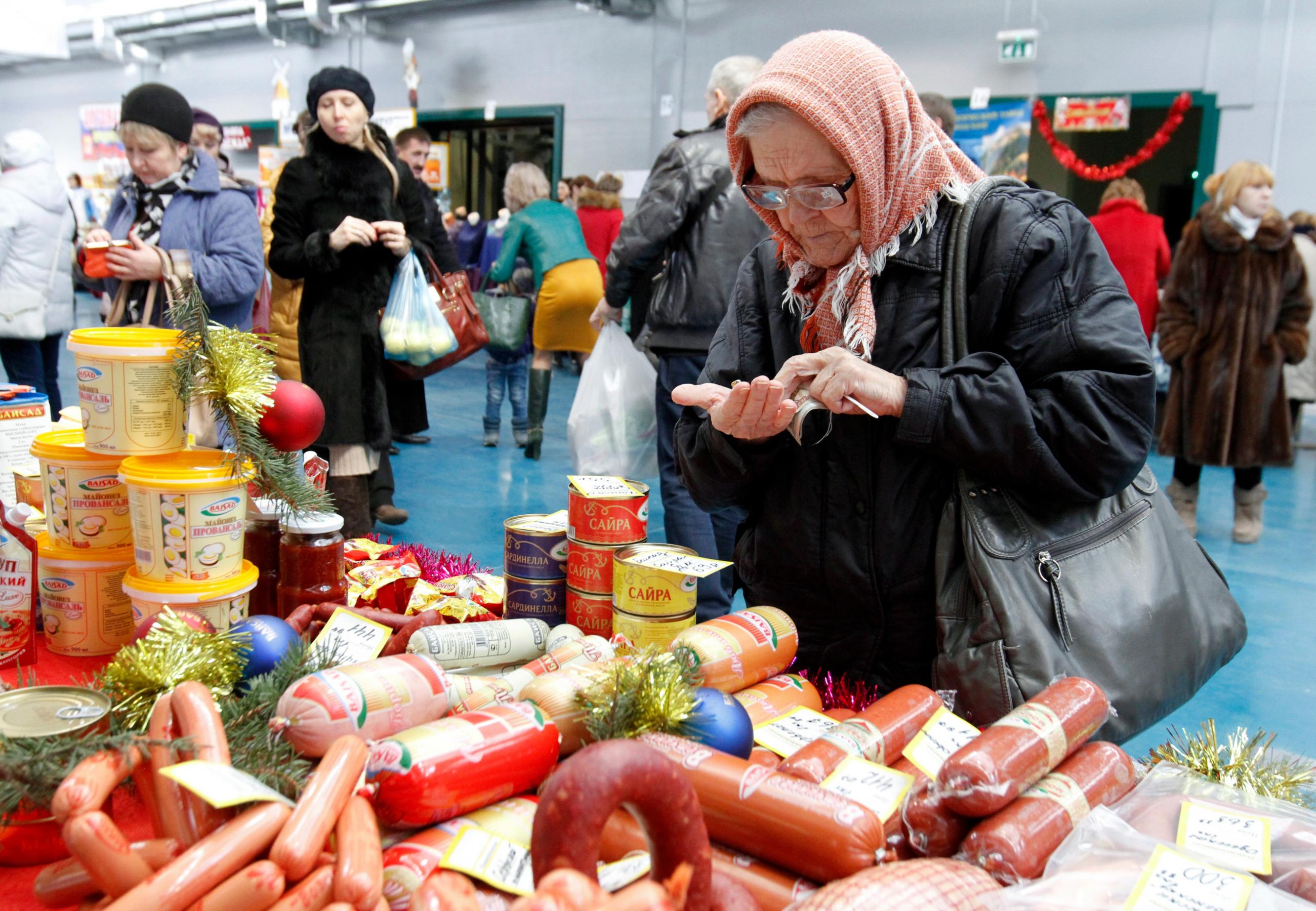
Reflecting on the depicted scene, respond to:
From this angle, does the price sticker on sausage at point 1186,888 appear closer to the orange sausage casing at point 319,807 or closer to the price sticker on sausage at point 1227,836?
the price sticker on sausage at point 1227,836

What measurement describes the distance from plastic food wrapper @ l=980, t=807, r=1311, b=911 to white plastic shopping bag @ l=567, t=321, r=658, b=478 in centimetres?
353

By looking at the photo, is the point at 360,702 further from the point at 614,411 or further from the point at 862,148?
the point at 614,411

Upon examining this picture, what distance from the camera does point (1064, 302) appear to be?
5.00 feet

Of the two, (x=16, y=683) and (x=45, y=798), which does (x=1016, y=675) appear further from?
(x=16, y=683)

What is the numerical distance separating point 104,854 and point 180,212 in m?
3.13

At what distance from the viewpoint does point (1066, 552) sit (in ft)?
5.02

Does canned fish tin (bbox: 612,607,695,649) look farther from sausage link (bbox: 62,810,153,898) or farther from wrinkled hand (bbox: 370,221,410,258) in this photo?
wrinkled hand (bbox: 370,221,410,258)

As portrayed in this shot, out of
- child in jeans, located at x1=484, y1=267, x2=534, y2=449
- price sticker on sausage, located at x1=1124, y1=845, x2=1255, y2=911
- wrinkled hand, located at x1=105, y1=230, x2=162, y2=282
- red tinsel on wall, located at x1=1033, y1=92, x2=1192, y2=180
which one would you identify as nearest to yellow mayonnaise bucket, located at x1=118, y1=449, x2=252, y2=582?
price sticker on sausage, located at x1=1124, y1=845, x2=1255, y2=911

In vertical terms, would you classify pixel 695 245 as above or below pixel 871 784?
above

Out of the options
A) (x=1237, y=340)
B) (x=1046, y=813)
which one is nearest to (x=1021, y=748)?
(x=1046, y=813)

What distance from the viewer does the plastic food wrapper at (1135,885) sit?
3.15ft

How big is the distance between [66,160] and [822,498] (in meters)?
21.5

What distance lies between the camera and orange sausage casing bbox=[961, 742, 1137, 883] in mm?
1021

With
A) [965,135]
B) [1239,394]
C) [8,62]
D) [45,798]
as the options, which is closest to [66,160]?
[8,62]
